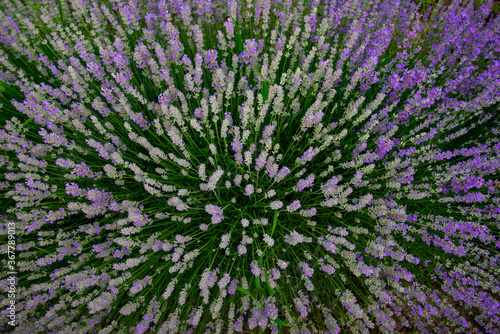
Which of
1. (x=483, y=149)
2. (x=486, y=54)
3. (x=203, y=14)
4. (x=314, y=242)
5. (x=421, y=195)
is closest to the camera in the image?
(x=421, y=195)

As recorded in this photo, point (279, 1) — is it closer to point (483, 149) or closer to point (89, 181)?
point (483, 149)

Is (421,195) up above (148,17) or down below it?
below

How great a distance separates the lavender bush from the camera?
205 cm

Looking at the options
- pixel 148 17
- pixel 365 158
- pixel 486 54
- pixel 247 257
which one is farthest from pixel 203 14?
pixel 486 54

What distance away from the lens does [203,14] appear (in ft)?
10.00

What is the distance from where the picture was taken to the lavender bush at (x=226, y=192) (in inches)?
80.7

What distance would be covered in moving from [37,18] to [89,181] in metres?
2.21

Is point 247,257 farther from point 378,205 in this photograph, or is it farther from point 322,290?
point 378,205

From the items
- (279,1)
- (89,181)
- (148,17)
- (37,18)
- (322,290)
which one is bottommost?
(322,290)

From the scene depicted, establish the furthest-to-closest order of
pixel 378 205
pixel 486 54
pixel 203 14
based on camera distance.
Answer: pixel 203 14 < pixel 486 54 < pixel 378 205

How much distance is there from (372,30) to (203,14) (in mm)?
1937

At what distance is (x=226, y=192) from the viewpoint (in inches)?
98.7

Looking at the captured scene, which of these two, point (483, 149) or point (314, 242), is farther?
point (314, 242)

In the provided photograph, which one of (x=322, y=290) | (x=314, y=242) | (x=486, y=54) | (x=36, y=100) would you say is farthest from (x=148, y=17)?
(x=486, y=54)
